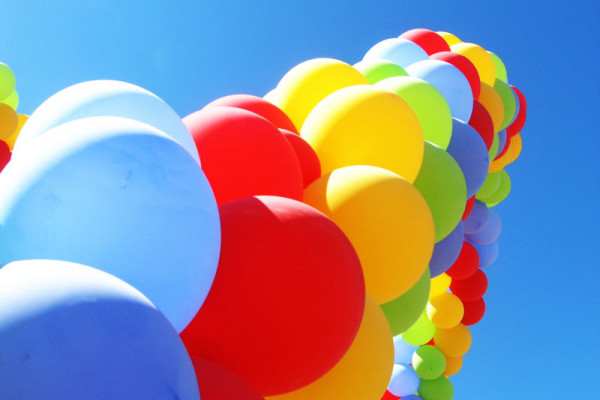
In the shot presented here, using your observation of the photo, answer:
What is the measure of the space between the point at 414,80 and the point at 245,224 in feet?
6.32

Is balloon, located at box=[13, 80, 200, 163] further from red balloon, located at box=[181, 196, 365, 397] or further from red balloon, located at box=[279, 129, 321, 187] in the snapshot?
red balloon, located at box=[279, 129, 321, 187]

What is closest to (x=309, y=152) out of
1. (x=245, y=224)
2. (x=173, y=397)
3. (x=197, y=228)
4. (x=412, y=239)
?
(x=412, y=239)

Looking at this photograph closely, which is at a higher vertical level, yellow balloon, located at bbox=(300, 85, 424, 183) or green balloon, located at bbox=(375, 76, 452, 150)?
green balloon, located at bbox=(375, 76, 452, 150)

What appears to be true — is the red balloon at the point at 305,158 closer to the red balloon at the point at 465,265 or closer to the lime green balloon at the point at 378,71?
the lime green balloon at the point at 378,71

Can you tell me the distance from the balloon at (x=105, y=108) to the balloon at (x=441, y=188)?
1.53 m

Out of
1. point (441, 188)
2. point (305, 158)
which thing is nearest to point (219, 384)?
point (305, 158)

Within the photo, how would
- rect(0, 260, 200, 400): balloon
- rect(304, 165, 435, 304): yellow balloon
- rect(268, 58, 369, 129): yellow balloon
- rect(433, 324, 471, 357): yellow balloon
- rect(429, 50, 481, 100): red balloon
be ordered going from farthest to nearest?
1. rect(433, 324, 471, 357): yellow balloon
2. rect(429, 50, 481, 100): red balloon
3. rect(268, 58, 369, 129): yellow balloon
4. rect(304, 165, 435, 304): yellow balloon
5. rect(0, 260, 200, 400): balloon

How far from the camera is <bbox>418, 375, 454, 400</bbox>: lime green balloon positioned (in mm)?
4875

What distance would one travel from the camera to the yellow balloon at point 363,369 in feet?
6.65

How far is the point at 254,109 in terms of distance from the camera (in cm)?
275

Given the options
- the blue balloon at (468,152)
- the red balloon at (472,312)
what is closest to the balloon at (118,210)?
the blue balloon at (468,152)

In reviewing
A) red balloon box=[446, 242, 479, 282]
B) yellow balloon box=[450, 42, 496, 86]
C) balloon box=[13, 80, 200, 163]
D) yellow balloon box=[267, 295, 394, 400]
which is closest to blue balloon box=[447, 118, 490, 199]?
yellow balloon box=[450, 42, 496, 86]

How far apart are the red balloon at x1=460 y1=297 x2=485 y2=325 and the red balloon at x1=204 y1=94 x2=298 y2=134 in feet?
10.4

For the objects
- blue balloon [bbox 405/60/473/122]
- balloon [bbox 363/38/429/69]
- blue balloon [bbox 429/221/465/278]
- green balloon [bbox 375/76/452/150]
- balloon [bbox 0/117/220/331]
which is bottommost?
balloon [bbox 0/117/220/331]
